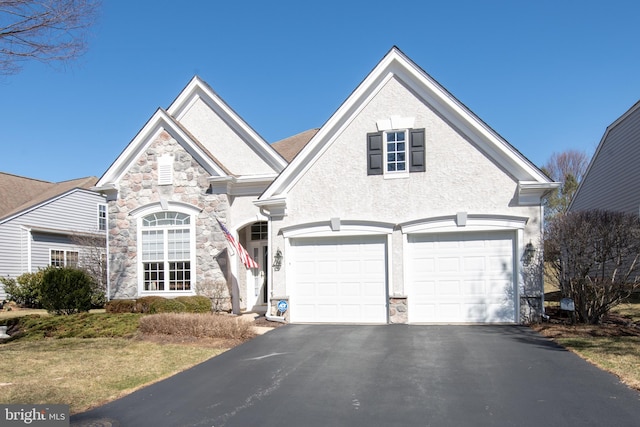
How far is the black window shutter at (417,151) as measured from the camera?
1367cm

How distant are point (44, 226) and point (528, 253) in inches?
935

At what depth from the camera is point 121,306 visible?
650 inches

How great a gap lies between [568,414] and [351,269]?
8.35 metres

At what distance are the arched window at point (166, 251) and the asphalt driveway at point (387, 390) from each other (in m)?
7.04

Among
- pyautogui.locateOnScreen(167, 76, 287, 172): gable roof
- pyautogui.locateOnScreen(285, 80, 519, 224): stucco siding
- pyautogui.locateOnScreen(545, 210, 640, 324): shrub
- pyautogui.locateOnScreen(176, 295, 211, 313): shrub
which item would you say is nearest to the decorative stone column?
pyautogui.locateOnScreen(285, 80, 519, 224): stucco siding

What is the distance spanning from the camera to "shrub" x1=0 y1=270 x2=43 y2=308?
2369cm

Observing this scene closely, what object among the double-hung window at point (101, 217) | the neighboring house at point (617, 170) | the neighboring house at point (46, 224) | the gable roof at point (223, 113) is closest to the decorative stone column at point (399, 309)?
the gable roof at point (223, 113)

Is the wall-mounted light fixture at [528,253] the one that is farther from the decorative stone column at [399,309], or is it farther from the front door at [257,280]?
the front door at [257,280]

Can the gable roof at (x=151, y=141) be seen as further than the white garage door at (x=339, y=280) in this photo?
Yes

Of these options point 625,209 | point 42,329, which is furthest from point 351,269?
point 625,209

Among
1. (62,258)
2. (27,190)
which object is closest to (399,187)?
(62,258)

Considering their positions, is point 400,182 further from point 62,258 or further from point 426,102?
point 62,258

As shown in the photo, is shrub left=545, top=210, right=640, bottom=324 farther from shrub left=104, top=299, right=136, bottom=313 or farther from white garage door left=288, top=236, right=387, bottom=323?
shrub left=104, top=299, right=136, bottom=313

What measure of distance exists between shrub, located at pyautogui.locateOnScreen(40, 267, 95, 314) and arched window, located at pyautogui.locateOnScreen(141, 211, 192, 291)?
6.76 feet
